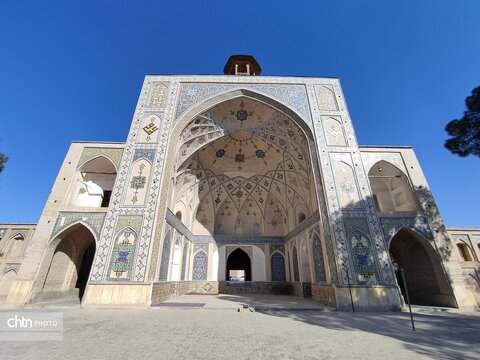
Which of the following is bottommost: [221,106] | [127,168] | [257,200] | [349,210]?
[349,210]

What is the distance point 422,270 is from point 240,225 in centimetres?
955

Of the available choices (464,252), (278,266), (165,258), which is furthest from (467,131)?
(165,258)

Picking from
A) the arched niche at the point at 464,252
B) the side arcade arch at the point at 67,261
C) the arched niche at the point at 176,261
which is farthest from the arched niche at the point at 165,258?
the arched niche at the point at 464,252

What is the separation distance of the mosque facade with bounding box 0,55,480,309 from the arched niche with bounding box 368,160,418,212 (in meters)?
0.07

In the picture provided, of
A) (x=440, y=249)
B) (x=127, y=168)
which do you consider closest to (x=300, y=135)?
(x=440, y=249)

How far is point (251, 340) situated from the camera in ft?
11.2

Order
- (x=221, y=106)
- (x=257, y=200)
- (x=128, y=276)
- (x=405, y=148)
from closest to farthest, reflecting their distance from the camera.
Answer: (x=128, y=276) < (x=405, y=148) < (x=221, y=106) < (x=257, y=200)

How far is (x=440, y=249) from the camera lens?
811 centimetres

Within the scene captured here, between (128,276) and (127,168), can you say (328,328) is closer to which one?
(128,276)

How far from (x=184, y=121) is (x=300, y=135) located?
17.4ft

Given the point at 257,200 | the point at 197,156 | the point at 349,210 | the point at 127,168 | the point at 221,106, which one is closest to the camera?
the point at 349,210

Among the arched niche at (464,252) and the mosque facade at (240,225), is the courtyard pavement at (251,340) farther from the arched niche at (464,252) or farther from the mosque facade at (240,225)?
the arched niche at (464,252)

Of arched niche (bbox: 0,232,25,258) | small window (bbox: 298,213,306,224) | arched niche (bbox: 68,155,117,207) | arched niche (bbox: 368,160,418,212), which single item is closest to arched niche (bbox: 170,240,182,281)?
arched niche (bbox: 68,155,117,207)

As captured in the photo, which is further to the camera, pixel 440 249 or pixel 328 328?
pixel 440 249
